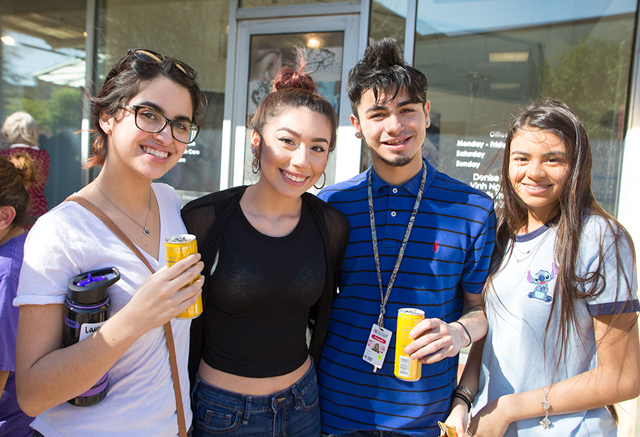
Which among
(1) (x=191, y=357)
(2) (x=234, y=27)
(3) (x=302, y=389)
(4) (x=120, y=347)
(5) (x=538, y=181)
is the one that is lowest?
(3) (x=302, y=389)

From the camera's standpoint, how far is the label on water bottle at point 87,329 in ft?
3.89

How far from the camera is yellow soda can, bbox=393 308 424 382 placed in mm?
1507

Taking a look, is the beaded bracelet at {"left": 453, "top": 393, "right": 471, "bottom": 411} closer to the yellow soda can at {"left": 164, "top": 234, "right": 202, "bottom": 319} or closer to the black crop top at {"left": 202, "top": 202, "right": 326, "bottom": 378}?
the black crop top at {"left": 202, "top": 202, "right": 326, "bottom": 378}

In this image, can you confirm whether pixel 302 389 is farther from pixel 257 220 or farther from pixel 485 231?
pixel 485 231

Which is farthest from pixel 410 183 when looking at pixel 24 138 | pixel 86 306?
pixel 24 138

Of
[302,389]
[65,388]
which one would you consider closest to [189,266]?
[65,388]

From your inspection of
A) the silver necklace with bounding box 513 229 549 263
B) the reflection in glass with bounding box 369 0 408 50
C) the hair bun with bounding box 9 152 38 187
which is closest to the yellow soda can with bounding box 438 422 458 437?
the silver necklace with bounding box 513 229 549 263

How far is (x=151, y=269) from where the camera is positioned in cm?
139

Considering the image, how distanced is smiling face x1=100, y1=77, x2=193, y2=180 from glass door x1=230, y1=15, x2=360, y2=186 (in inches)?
104

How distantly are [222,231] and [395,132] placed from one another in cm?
87

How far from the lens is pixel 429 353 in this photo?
1.53m

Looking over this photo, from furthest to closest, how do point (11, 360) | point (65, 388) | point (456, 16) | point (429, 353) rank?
1. point (456, 16)
2. point (11, 360)
3. point (429, 353)
4. point (65, 388)

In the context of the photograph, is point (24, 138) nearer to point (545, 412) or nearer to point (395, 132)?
point (395, 132)

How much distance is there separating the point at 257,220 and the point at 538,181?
4.05 feet
